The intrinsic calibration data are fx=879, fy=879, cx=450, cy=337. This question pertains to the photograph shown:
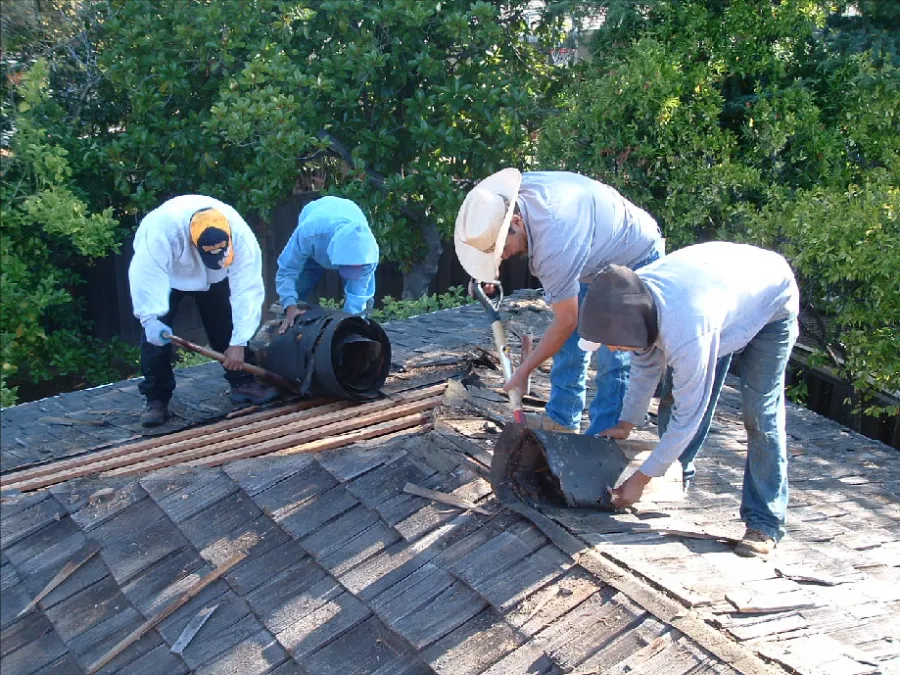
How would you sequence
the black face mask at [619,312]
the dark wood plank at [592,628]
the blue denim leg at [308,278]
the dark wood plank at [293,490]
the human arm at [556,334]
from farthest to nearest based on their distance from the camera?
the blue denim leg at [308,278]
the dark wood plank at [293,490]
the human arm at [556,334]
the black face mask at [619,312]
the dark wood plank at [592,628]

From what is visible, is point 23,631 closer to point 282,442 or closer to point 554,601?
point 282,442

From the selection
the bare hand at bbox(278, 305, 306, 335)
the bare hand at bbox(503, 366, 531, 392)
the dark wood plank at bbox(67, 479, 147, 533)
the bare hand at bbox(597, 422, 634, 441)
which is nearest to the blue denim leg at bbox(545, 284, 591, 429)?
the bare hand at bbox(503, 366, 531, 392)

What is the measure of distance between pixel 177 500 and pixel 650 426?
264 cm

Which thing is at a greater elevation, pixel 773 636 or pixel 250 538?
pixel 773 636

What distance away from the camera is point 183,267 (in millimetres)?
5570

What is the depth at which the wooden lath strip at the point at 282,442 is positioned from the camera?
4672 millimetres

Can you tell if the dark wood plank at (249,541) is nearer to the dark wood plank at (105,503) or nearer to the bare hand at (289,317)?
the dark wood plank at (105,503)

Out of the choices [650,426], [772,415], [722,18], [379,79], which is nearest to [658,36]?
[722,18]

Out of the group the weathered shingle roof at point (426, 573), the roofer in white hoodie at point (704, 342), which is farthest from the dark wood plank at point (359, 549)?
the roofer in white hoodie at point (704, 342)

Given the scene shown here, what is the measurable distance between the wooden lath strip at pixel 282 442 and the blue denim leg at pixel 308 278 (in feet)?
5.25

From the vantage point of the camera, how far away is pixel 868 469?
5078 millimetres

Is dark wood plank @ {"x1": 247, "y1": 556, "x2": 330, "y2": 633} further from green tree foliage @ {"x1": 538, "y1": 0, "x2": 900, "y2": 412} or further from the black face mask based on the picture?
green tree foliage @ {"x1": 538, "y1": 0, "x2": 900, "y2": 412}

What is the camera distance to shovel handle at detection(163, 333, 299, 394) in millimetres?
5387

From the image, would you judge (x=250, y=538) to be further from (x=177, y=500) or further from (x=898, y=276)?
(x=898, y=276)
